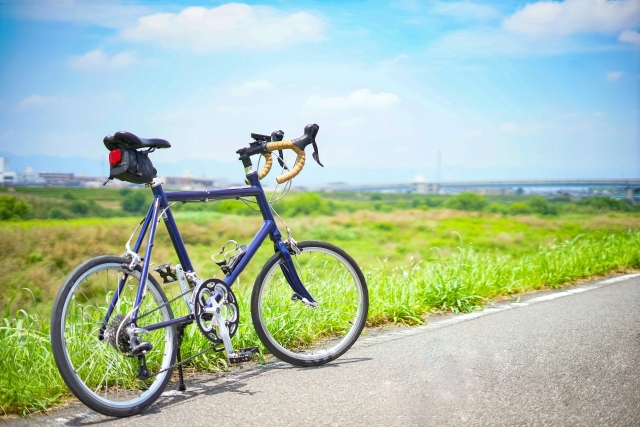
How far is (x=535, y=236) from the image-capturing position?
63906mm

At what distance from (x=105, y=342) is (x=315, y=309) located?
1695 millimetres

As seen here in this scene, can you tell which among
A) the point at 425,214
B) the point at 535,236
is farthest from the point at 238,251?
the point at 425,214

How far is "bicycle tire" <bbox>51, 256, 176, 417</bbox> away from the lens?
2688 millimetres

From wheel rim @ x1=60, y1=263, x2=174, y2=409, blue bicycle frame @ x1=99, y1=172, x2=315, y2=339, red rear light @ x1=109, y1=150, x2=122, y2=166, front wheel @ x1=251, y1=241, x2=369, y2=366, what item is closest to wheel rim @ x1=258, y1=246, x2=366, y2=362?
front wheel @ x1=251, y1=241, x2=369, y2=366

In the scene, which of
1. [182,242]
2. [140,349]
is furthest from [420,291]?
[140,349]

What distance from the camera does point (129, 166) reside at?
3.05 m

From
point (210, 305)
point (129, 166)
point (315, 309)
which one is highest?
point (129, 166)

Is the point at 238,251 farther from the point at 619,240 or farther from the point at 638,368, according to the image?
the point at 619,240

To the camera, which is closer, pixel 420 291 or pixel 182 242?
pixel 182 242

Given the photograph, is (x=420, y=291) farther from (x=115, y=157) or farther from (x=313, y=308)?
(x=115, y=157)

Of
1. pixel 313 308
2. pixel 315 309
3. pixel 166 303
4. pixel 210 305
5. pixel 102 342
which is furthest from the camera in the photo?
pixel 315 309

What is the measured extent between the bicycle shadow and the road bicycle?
6cm

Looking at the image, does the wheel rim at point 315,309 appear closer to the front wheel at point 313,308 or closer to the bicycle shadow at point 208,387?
the front wheel at point 313,308

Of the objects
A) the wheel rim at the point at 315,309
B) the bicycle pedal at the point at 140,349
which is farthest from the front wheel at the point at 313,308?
the bicycle pedal at the point at 140,349
